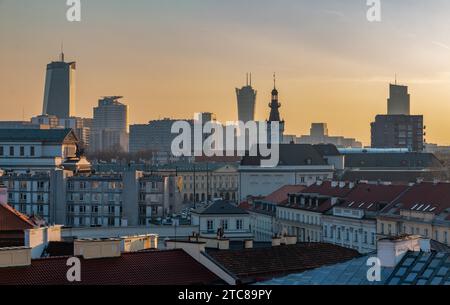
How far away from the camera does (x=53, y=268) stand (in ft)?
76.7

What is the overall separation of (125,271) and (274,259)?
5599 millimetres

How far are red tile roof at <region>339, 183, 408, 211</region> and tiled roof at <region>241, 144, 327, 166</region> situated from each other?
4438cm

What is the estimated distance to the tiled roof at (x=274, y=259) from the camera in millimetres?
26406

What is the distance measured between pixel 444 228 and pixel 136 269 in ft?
106

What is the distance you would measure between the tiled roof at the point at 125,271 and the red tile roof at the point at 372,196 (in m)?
37.5

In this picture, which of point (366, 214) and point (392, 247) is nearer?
point (392, 247)

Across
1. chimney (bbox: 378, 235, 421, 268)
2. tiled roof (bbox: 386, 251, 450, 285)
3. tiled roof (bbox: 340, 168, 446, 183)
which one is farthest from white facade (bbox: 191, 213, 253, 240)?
tiled roof (bbox: 340, 168, 446, 183)

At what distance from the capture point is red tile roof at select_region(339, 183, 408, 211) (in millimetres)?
62469

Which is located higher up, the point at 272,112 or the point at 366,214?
the point at 272,112

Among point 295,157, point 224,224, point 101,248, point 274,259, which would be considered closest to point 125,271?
point 101,248

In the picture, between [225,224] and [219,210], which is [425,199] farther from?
[219,210]

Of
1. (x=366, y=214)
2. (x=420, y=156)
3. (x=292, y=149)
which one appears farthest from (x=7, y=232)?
(x=420, y=156)

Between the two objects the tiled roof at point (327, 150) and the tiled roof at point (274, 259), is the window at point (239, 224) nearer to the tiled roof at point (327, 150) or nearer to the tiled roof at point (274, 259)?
the tiled roof at point (274, 259)
